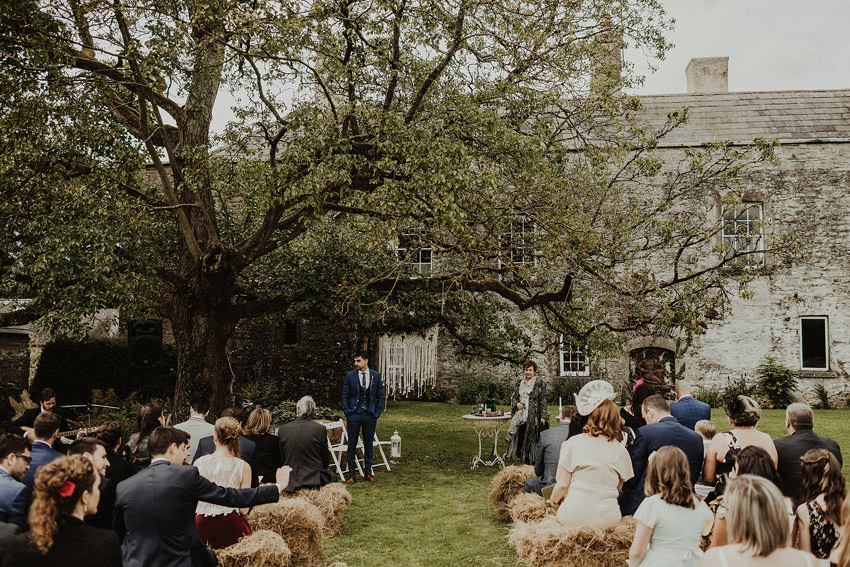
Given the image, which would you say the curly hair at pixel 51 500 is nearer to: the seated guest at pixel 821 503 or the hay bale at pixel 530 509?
the seated guest at pixel 821 503

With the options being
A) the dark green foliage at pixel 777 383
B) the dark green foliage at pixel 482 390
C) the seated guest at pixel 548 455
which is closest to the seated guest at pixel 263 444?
the seated guest at pixel 548 455

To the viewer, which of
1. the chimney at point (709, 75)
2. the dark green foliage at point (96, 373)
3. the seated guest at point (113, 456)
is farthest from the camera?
the chimney at point (709, 75)

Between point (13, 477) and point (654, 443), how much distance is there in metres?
4.82

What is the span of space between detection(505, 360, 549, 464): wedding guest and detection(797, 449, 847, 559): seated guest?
19.8ft

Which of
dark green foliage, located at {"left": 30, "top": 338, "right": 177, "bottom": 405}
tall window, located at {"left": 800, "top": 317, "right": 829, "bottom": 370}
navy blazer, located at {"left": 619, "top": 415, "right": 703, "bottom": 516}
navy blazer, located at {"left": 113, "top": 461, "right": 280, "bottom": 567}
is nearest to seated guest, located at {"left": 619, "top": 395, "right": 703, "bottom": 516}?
navy blazer, located at {"left": 619, "top": 415, "right": 703, "bottom": 516}

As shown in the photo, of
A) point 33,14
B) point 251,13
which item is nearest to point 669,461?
point 251,13

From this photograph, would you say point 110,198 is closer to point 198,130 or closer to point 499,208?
point 198,130

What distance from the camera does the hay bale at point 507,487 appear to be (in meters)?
8.15

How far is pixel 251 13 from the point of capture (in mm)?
8695

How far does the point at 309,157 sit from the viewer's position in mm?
9258

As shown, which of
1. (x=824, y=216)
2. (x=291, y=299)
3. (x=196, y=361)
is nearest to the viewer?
(x=196, y=361)

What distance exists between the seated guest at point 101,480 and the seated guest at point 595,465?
3.45 metres

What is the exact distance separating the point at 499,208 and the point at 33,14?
277 inches

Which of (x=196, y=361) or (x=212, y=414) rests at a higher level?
(x=196, y=361)
